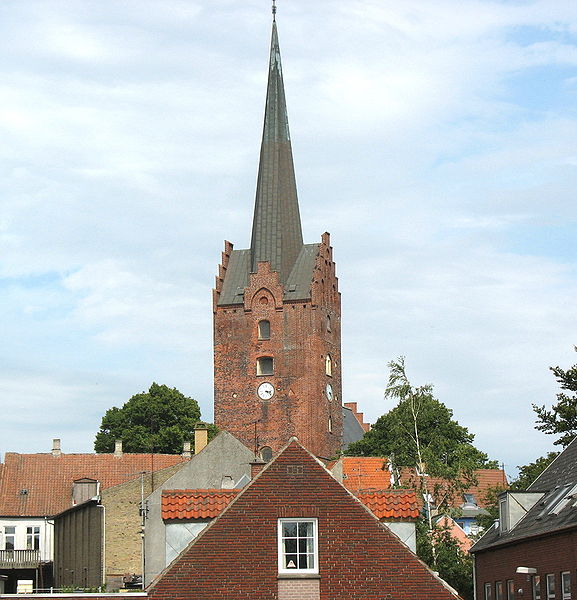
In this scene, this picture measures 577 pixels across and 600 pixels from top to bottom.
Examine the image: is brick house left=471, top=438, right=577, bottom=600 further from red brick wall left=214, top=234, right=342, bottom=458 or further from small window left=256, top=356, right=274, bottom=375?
small window left=256, top=356, right=274, bottom=375

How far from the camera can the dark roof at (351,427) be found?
13275 cm

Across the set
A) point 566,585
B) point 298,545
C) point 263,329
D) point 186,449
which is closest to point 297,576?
point 298,545

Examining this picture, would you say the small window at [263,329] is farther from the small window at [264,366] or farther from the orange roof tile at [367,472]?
the orange roof tile at [367,472]

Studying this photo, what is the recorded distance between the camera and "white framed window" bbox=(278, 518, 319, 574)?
2733 cm

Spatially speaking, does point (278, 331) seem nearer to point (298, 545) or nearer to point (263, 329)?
point (263, 329)

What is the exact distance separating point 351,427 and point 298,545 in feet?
355

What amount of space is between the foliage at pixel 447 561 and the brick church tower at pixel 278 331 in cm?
3836

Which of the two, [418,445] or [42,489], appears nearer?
[418,445]

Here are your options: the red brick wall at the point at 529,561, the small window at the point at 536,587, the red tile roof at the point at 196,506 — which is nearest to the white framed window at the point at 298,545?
the red tile roof at the point at 196,506

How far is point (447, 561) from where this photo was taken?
51812 mm

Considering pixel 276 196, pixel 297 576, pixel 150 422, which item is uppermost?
pixel 276 196

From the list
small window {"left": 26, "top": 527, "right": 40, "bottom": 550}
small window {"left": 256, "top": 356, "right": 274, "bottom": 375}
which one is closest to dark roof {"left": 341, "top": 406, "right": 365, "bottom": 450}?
small window {"left": 256, "top": 356, "right": 274, "bottom": 375}

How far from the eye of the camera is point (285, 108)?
336ft

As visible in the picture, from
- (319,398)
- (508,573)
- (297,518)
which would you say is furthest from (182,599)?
(319,398)
